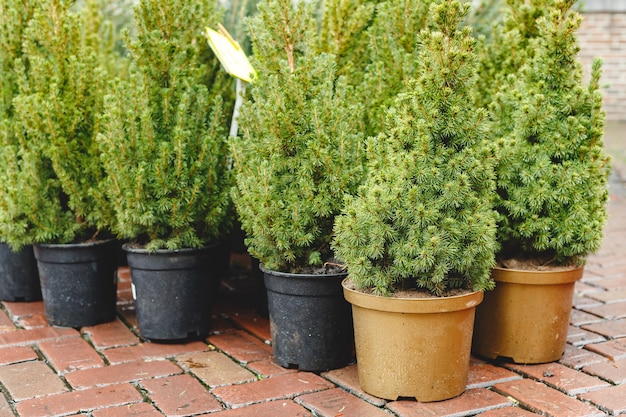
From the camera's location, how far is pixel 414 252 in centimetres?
300

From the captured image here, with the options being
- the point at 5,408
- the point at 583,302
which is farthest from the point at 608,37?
the point at 5,408

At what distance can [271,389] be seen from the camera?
10.9 feet

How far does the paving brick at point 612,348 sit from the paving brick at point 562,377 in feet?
1.00

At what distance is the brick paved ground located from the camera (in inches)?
123

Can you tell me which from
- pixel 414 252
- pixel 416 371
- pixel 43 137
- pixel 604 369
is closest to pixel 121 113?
pixel 43 137

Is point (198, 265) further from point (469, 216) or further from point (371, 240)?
point (469, 216)

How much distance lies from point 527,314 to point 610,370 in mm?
459

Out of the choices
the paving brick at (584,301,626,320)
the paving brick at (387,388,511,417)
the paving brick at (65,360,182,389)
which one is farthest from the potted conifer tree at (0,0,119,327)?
the paving brick at (584,301,626,320)

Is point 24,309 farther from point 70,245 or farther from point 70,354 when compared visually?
point 70,354

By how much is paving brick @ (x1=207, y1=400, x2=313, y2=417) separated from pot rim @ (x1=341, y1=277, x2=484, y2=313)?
19.9 inches

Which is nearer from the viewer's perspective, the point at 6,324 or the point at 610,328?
the point at 610,328

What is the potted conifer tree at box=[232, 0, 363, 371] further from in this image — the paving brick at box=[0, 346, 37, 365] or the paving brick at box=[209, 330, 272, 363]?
the paving brick at box=[0, 346, 37, 365]

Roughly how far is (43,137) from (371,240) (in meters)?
2.04

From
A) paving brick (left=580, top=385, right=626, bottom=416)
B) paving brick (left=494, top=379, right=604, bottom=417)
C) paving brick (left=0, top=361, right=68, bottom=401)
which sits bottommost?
paving brick (left=0, top=361, right=68, bottom=401)
